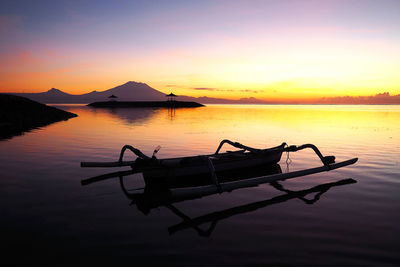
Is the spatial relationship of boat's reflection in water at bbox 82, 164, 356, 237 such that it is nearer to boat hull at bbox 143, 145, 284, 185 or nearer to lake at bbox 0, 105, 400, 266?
lake at bbox 0, 105, 400, 266

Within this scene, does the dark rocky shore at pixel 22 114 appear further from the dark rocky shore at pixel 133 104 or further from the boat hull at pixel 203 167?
the dark rocky shore at pixel 133 104

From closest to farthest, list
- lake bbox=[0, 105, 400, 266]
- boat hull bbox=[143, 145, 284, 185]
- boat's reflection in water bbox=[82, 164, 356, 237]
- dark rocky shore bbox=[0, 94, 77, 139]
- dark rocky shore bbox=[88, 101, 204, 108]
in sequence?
lake bbox=[0, 105, 400, 266]
boat's reflection in water bbox=[82, 164, 356, 237]
boat hull bbox=[143, 145, 284, 185]
dark rocky shore bbox=[0, 94, 77, 139]
dark rocky shore bbox=[88, 101, 204, 108]

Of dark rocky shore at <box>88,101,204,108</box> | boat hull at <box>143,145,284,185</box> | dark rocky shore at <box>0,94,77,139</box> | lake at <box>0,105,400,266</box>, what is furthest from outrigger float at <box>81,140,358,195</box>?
dark rocky shore at <box>88,101,204,108</box>

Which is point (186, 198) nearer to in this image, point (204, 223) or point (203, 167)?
point (203, 167)

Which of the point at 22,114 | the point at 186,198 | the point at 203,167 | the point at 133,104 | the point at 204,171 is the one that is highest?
the point at 133,104

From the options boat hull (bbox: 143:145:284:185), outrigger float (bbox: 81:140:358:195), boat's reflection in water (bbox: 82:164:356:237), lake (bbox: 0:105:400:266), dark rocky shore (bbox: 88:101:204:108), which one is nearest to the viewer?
lake (bbox: 0:105:400:266)

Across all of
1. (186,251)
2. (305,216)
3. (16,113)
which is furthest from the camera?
(16,113)

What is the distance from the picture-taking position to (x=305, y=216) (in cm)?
889

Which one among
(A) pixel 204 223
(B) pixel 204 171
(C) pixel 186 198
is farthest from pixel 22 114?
(A) pixel 204 223

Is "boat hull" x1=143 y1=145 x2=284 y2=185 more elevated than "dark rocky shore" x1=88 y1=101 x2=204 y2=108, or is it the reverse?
"dark rocky shore" x1=88 y1=101 x2=204 y2=108

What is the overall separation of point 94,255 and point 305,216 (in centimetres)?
641

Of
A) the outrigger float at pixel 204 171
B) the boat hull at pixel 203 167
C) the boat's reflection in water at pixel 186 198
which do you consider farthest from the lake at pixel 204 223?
the boat hull at pixel 203 167

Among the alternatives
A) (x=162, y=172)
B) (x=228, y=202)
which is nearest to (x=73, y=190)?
(x=162, y=172)

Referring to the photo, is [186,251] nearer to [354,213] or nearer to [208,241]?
[208,241]
